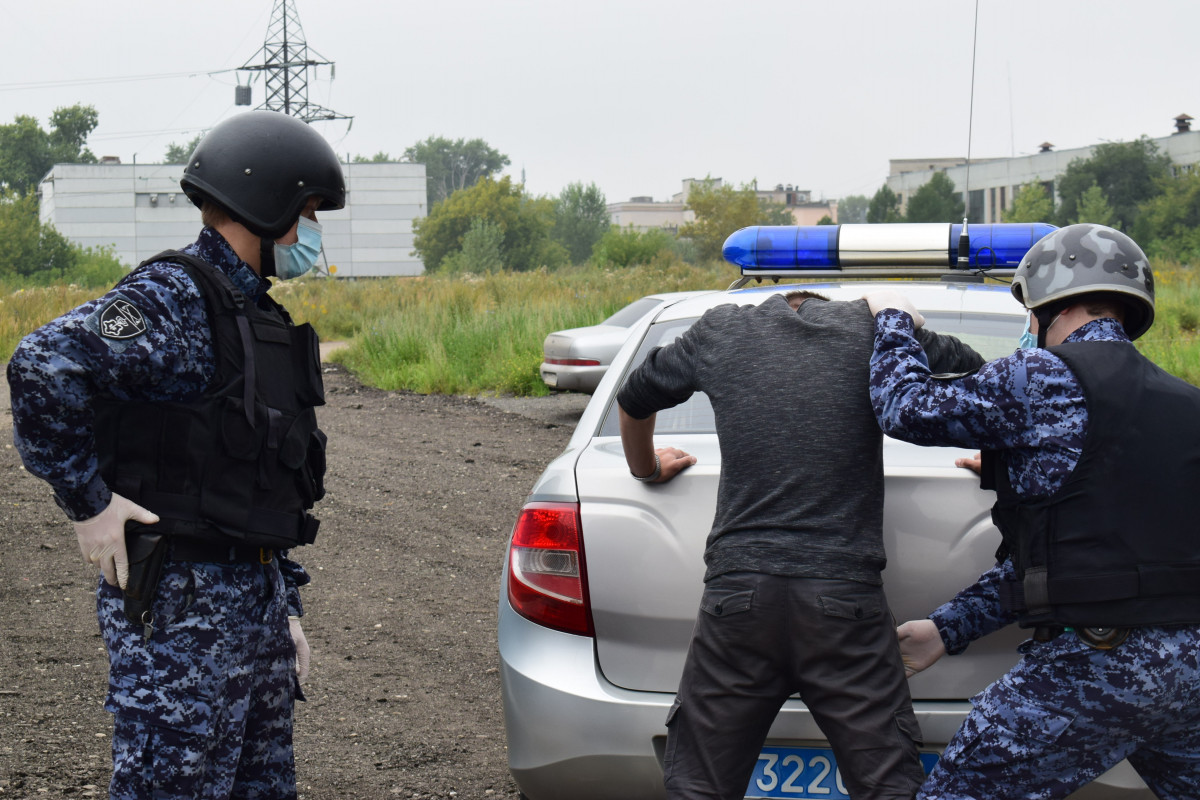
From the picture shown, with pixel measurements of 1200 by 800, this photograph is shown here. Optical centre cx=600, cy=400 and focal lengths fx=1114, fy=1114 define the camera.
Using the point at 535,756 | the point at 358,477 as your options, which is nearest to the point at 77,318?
the point at 535,756

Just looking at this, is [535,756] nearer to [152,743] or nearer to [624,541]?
[624,541]

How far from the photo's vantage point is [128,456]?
2.24 m

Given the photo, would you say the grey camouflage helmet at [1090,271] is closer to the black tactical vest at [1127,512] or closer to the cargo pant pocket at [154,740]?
the black tactical vest at [1127,512]

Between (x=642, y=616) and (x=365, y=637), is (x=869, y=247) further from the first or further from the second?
(x=365, y=637)

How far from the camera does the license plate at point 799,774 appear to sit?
2.46 metres

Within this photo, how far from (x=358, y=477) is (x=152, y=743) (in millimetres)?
6599

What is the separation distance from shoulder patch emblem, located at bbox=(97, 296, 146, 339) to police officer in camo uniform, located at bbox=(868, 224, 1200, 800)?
142 centimetres

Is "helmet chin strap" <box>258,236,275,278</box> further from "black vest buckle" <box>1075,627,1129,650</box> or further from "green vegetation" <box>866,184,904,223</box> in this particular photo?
"green vegetation" <box>866,184,904,223</box>

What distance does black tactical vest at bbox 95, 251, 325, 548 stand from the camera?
223 centimetres

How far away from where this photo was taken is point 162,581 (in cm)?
222

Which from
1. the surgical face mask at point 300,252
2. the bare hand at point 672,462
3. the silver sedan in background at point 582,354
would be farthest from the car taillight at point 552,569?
the silver sedan in background at point 582,354

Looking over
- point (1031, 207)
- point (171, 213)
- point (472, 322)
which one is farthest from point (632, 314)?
point (171, 213)

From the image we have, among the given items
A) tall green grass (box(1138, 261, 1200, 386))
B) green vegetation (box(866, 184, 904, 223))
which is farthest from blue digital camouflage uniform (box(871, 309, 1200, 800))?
green vegetation (box(866, 184, 904, 223))

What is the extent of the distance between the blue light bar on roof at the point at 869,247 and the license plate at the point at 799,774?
1722mm
